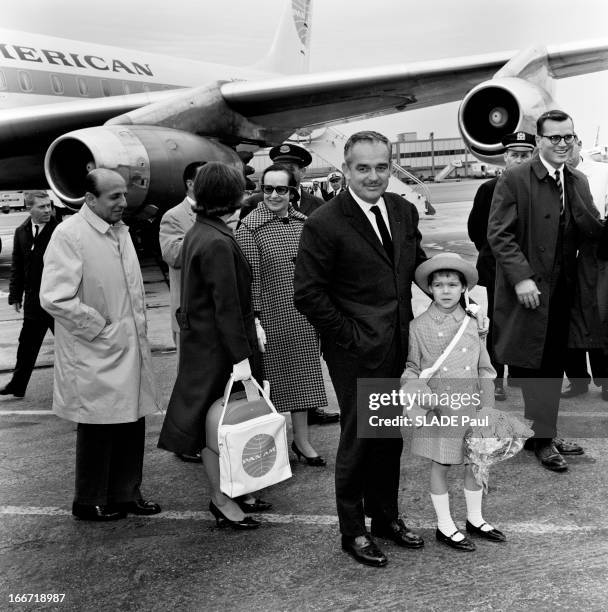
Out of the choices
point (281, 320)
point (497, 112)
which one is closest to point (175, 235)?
point (281, 320)

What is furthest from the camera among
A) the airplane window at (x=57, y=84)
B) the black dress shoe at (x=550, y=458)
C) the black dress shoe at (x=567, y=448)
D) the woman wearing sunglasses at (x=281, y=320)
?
the airplane window at (x=57, y=84)

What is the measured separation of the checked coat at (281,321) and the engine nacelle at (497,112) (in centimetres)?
526

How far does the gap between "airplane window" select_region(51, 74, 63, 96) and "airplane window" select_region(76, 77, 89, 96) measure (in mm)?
348

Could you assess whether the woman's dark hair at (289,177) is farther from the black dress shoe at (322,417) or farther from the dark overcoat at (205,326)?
the black dress shoe at (322,417)

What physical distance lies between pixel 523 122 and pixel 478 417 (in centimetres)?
623

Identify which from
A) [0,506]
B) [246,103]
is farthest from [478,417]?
[246,103]

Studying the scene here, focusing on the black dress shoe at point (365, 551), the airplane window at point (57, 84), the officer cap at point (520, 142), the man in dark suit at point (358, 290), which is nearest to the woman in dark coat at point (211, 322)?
the man in dark suit at point (358, 290)

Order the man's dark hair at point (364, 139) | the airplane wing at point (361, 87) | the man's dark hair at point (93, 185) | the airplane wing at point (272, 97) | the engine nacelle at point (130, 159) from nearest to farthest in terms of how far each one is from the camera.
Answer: the man's dark hair at point (364, 139), the man's dark hair at point (93, 185), the engine nacelle at point (130, 159), the airplane wing at point (361, 87), the airplane wing at point (272, 97)

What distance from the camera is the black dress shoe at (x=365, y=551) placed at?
2.78 metres

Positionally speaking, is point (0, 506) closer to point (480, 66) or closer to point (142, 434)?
point (142, 434)

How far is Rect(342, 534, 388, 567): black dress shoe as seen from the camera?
278cm

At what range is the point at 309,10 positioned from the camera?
22.3 m

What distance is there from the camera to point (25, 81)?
11.0 meters

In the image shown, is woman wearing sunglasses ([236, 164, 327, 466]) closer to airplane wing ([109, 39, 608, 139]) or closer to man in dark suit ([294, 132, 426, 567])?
man in dark suit ([294, 132, 426, 567])
